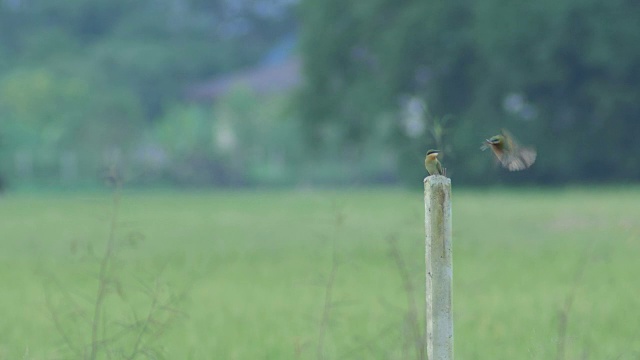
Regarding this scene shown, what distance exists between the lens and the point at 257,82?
3423 inches

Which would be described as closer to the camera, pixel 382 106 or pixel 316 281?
pixel 316 281

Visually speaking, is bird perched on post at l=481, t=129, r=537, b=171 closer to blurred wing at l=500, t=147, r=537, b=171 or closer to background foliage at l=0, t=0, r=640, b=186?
blurred wing at l=500, t=147, r=537, b=171

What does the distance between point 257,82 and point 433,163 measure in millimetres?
82067

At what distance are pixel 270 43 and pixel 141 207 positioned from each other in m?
67.1

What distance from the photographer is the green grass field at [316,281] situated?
911 centimetres

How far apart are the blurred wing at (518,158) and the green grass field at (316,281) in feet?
3.30

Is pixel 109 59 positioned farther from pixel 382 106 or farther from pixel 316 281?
pixel 316 281

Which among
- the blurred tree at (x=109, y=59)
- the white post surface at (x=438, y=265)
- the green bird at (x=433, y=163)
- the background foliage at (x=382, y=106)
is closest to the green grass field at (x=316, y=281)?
the white post surface at (x=438, y=265)

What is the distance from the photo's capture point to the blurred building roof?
85.3 m

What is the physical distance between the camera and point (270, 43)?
105188 mm

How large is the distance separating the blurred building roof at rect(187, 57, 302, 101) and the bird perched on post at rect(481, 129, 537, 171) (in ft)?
255

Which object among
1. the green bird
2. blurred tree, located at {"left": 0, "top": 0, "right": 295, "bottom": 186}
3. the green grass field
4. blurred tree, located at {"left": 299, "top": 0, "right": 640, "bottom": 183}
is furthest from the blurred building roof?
the green bird

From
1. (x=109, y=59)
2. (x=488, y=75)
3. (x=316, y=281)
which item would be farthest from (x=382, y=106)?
(x=316, y=281)

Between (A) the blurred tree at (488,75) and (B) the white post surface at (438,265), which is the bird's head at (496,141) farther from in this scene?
(A) the blurred tree at (488,75)
